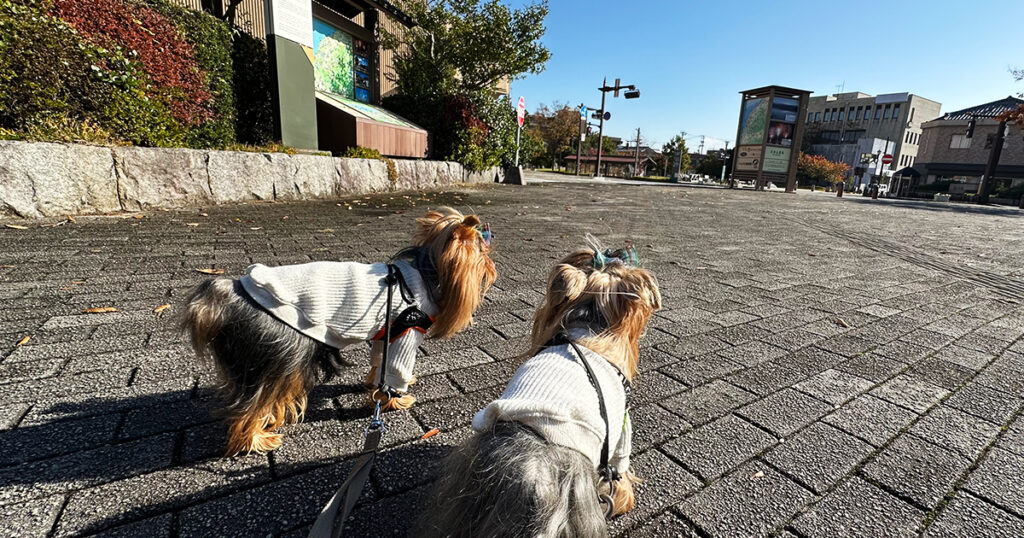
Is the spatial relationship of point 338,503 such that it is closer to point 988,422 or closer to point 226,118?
point 988,422

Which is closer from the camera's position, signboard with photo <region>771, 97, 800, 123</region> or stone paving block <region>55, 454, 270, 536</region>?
stone paving block <region>55, 454, 270, 536</region>

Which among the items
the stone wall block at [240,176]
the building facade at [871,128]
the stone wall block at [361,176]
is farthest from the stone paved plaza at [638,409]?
the building facade at [871,128]

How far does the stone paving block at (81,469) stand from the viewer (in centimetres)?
158

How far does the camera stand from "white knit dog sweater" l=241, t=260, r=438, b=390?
6.03 ft

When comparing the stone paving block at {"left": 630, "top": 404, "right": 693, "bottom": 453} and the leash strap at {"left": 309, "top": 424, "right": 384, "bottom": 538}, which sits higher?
the leash strap at {"left": 309, "top": 424, "right": 384, "bottom": 538}

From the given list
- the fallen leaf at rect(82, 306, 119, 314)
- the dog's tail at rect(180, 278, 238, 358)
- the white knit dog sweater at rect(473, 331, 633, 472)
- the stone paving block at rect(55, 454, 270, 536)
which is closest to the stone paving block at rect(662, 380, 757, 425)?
the white knit dog sweater at rect(473, 331, 633, 472)

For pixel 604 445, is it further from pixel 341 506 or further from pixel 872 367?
pixel 872 367

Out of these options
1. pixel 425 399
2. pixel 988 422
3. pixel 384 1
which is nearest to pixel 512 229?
pixel 425 399

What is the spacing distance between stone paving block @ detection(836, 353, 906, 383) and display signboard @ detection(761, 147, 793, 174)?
93.8 ft

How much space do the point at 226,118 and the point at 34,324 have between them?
25.3 ft

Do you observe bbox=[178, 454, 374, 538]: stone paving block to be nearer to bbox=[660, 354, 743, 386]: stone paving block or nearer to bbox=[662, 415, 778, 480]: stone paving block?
bbox=[662, 415, 778, 480]: stone paving block

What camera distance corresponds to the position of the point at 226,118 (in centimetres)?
914

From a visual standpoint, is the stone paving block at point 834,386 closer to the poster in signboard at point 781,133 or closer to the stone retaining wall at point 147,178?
the stone retaining wall at point 147,178

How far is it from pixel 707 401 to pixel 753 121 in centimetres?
3087
